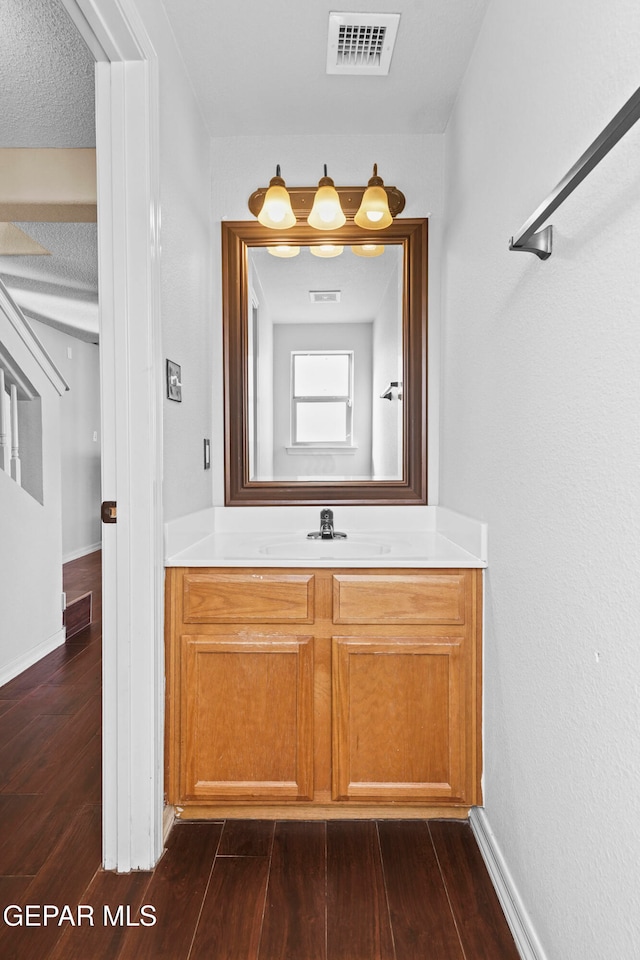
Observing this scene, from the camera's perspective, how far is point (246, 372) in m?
2.27

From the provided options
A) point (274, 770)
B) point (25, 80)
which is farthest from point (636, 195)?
point (25, 80)

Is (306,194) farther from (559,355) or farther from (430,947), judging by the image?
(430,947)

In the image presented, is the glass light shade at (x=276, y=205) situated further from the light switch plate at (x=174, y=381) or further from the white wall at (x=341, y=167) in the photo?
the light switch plate at (x=174, y=381)

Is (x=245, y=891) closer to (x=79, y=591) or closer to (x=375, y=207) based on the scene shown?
(x=375, y=207)

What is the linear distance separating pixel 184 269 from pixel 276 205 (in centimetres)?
41

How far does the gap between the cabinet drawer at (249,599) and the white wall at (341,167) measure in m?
1.11

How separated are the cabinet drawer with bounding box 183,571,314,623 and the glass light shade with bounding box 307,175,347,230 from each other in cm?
123

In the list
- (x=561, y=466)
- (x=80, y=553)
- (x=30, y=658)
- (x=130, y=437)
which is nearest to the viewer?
(x=561, y=466)

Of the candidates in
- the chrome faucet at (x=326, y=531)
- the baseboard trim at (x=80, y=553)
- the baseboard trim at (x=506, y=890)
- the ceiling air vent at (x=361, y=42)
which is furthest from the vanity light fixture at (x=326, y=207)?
the baseboard trim at (x=80, y=553)

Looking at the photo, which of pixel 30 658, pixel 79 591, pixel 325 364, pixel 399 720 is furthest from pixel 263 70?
pixel 79 591

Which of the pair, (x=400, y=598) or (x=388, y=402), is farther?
(x=388, y=402)

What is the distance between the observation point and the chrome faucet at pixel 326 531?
2.10 meters

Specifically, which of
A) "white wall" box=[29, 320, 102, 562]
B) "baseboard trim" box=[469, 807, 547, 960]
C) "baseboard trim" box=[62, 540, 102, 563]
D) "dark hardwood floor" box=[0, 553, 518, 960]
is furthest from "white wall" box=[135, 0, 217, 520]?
"baseboard trim" box=[62, 540, 102, 563]

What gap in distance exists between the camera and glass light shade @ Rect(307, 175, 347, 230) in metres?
2.02
